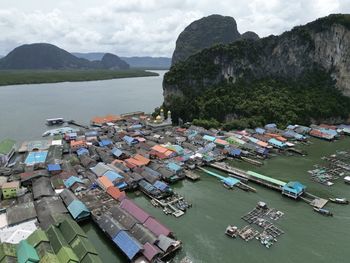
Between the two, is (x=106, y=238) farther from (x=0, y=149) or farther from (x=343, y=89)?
(x=343, y=89)

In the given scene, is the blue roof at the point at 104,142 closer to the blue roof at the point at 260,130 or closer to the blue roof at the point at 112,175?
the blue roof at the point at 112,175

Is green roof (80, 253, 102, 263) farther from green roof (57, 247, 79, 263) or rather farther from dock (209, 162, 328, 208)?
dock (209, 162, 328, 208)

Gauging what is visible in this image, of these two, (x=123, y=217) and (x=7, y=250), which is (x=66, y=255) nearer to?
(x=7, y=250)

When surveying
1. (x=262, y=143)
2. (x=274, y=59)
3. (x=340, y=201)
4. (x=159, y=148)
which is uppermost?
(x=274, y=59)

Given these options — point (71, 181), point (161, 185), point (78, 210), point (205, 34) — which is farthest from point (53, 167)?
point (205, 34)

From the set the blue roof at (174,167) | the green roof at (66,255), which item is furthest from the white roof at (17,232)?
the blue roof at (174,167)

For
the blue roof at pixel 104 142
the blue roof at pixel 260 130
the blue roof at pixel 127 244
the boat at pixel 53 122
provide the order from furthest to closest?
the boat at pixel 53 122 < the blue roof at pixel 260 130 < the blue roof at pixel 104 142 < the blue roof at pixel 127 244

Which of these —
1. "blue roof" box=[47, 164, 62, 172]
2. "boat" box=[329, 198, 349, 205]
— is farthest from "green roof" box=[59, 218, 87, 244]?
"boat" box=[329, 198, 349, 205]
